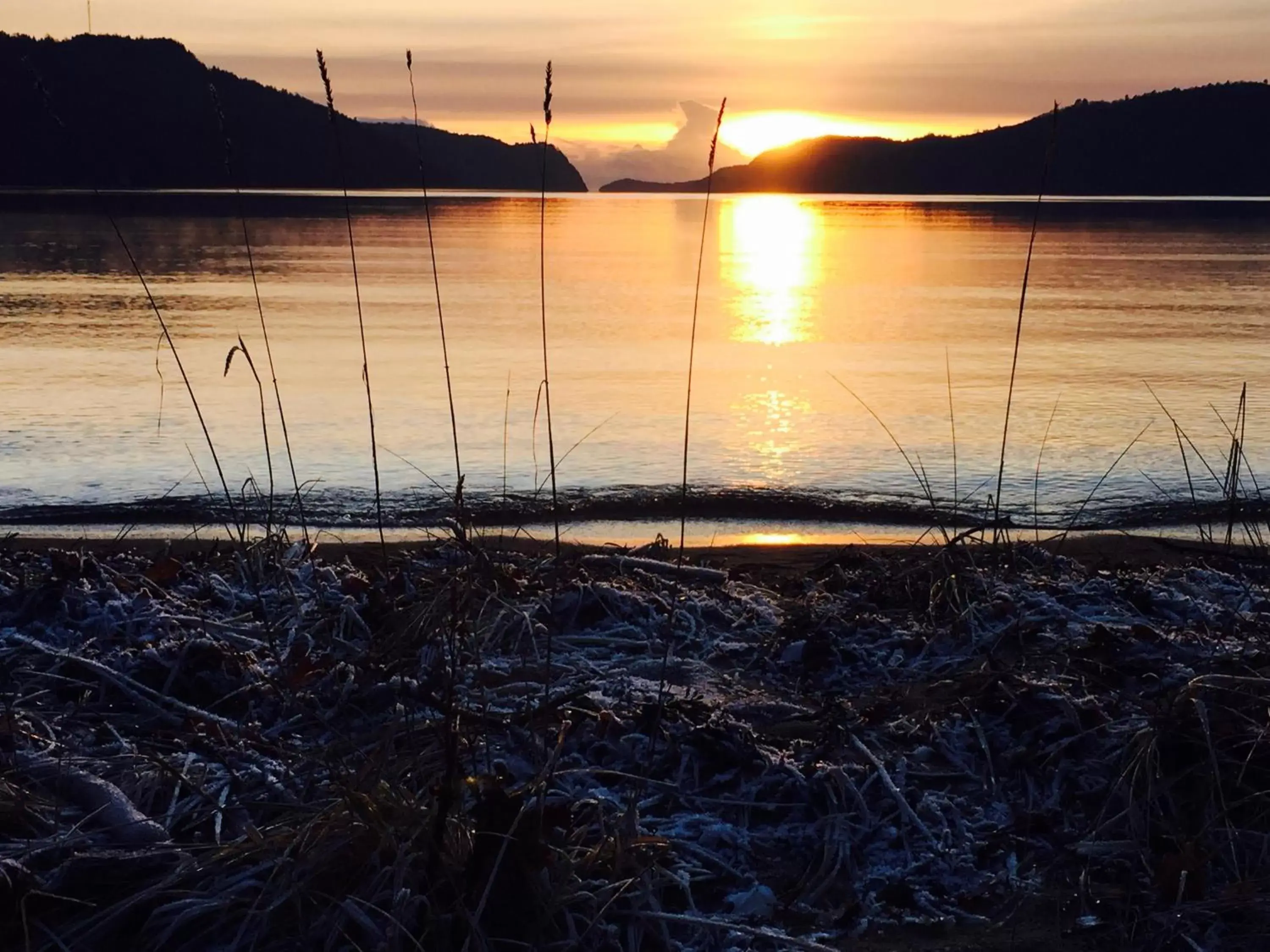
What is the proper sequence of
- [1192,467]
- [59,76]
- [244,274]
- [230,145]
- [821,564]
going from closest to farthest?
[230,145] → [821,564] → [1192,467] → [244,274] → [59,76]

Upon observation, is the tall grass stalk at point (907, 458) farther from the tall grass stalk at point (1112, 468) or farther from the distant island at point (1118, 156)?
the distant island at point (1118, 156)

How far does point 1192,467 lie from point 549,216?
68234 mm

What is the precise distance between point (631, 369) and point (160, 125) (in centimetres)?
12285

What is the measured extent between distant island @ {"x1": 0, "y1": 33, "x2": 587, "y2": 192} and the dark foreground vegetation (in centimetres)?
9415

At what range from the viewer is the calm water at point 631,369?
9.72 meters

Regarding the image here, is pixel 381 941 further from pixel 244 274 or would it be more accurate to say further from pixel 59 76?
pixel 59 76

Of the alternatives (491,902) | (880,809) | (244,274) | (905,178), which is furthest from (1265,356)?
(905,178)

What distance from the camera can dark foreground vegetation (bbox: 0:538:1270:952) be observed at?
276 centimetres

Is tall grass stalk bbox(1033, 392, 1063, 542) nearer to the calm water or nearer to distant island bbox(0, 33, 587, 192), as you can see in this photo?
the calm water

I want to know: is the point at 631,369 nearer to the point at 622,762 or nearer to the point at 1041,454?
the point at 1041,454

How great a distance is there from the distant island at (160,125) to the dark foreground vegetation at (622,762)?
94146 mm

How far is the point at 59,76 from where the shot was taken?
420 ft

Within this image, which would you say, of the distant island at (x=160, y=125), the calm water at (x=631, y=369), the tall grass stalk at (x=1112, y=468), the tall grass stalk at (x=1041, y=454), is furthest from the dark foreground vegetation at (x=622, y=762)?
the distant island at (x=160, y=125)


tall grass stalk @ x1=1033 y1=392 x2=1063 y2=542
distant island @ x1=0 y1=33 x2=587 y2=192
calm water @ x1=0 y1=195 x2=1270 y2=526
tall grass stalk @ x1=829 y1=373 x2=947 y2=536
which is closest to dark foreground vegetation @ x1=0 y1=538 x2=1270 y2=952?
calm water @ x1=0 y1=195 x2=1270 y2=526
